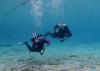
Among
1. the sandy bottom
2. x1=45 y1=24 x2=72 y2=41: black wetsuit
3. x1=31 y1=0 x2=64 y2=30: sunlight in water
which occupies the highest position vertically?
x1=31 y1=0 x2=64 y2=30: sunlight in water

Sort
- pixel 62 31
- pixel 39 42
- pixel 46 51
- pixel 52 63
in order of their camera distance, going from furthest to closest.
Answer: pixel 46 51
pixel 52 63
pixel 39 42
pixel 62 31

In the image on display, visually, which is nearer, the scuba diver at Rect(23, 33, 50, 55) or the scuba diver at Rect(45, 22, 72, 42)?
the scuba diver at Rect(45, 22, 72, 42)

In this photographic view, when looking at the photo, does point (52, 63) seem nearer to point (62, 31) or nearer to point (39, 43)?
point (39, 43)

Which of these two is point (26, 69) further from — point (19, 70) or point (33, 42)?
point (33, 42)

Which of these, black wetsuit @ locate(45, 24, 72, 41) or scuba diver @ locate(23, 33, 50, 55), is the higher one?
black wetsuit @ locate(45, 24, 72, 41)

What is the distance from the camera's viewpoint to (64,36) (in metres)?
11.6

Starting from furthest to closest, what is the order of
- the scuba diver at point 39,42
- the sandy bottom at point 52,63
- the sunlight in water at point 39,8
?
the sunlight in water at point 39,8 → the sandy bottom at point 52,63 → the scuba diver at point 39,42

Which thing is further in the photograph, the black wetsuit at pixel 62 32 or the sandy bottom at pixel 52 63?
the sandy bottom at pixel 52 63

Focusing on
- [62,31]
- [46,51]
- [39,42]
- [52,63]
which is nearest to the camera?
[62,31]

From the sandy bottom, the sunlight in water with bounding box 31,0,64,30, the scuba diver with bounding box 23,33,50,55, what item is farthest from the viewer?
the sunlight in water with bounding box 31,0,64,30

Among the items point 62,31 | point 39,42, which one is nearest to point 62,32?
point 62,31

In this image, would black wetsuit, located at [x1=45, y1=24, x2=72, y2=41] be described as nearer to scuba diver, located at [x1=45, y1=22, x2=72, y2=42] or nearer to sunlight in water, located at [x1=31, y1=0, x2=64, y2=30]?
scuba diver, located at [x1=45, y1=22, x2=72, y2=42]

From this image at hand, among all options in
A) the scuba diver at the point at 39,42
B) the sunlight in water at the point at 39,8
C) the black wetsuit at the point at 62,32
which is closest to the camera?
the black wetsuit at the point at 62,32

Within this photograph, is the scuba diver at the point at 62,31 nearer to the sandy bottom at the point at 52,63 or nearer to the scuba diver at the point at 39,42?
the scuba diver at the point at 39,42
